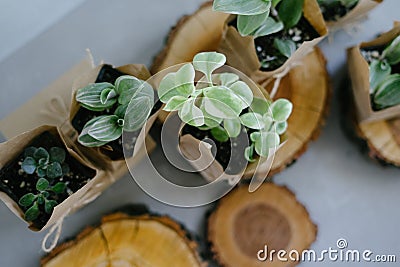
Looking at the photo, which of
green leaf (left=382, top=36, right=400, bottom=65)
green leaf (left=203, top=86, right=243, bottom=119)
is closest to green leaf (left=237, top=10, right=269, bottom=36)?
green leaf (left=203, top=86, right=243, bottom=119)

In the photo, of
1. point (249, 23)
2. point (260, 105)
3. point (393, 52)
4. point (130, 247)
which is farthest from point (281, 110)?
point (130, 247)

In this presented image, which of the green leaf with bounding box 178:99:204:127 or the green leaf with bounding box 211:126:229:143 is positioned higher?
the green leaf with bounding box 178:99:204:127

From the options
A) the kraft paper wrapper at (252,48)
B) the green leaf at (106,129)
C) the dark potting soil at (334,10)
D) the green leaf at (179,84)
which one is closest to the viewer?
the green leaf at (179,84)

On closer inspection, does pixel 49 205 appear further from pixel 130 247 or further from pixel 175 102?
pixel 175 102

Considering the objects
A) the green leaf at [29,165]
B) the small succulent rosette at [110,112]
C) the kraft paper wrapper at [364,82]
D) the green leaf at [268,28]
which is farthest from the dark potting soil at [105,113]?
the kraft paper wrapper at [364,82]

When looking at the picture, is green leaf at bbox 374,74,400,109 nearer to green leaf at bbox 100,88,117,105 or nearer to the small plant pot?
the small plant pot

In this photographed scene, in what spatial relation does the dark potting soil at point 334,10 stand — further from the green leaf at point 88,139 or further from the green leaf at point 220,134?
the green leaf at point 88,139

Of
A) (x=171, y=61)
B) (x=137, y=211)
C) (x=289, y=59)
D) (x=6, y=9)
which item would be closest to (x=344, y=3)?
(x=289, y=59)
